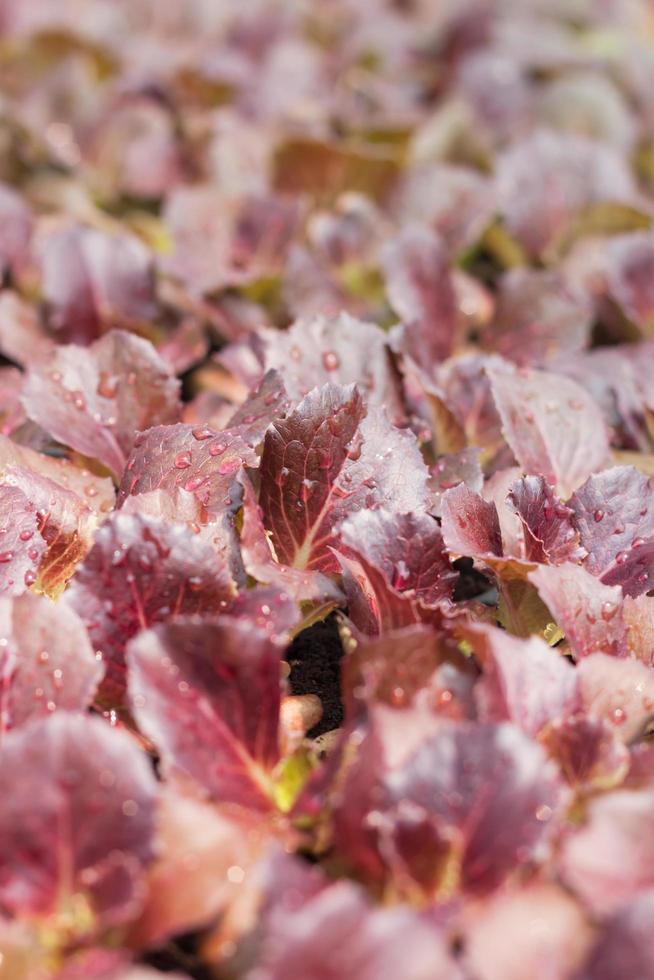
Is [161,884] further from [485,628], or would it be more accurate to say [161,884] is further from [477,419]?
[477,419]

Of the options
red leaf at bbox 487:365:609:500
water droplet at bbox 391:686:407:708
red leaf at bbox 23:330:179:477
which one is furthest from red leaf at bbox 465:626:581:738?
red leaf at bbox 23:330:179:477

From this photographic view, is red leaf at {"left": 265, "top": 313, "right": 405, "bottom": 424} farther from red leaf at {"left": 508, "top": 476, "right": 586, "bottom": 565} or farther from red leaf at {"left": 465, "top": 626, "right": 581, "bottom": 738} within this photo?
red leaf at {"left": 465, "top": 626, "right": 581, "bottom": 738}

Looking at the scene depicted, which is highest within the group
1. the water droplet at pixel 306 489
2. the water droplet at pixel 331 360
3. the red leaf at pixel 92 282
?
the water droplet at pixel 331 360

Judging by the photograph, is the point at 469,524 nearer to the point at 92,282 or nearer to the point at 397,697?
the point at 397,697

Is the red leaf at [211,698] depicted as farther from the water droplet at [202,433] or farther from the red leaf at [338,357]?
the red leaf at [338,357]

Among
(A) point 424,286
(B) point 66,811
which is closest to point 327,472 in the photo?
(B) point 66,811

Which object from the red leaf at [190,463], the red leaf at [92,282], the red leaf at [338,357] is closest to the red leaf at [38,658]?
the red leaf at [190,463]

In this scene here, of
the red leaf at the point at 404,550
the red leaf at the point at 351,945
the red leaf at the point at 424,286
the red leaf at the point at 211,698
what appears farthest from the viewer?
the red leaf at the point at 424,286
